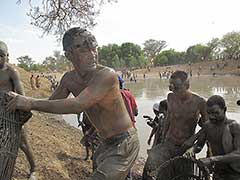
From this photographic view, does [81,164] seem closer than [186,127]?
No

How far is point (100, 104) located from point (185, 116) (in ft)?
6.48

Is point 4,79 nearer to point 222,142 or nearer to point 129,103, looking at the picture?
point 129,103

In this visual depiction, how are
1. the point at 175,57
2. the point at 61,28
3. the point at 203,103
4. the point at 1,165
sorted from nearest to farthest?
the point at 1,165 → the point at 203,103 → the point at 61,28 → the point at 175,57

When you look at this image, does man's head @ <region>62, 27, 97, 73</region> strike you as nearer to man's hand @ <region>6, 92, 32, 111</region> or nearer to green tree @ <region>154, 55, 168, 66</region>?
man's hand @ <region>6, 92, 32, 111</region>

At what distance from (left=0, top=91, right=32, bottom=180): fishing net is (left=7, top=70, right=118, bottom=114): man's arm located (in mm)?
69

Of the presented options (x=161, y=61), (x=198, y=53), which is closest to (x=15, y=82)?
(x=198, y=53)

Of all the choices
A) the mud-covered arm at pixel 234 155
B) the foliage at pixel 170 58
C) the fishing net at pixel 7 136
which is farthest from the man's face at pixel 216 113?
the foliage at pixel 170 58

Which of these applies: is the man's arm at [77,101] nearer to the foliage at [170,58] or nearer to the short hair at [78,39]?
the short hair at [78,39]

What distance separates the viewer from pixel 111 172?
229 centimetres

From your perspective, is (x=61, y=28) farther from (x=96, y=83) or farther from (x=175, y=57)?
(x=175, y=57)

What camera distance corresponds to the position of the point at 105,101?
2.33 meters

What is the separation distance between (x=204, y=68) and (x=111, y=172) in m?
72.6

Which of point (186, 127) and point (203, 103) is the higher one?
point (203, 103)

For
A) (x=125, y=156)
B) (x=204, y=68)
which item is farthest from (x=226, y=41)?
(x=125, y=156)
